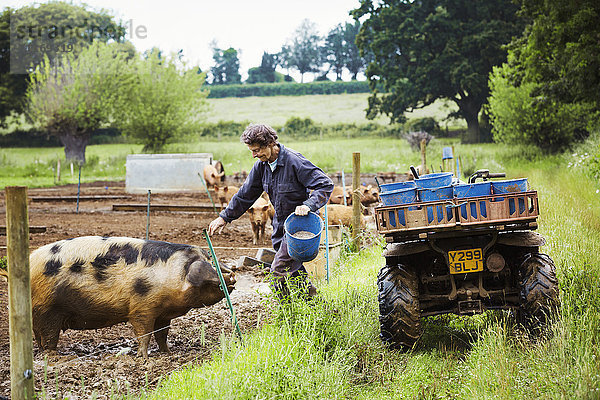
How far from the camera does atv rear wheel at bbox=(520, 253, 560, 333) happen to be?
17.5 ft

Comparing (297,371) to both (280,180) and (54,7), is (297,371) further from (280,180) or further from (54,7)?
(54,7)

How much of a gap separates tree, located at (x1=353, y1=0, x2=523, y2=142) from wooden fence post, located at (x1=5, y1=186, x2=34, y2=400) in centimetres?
4186

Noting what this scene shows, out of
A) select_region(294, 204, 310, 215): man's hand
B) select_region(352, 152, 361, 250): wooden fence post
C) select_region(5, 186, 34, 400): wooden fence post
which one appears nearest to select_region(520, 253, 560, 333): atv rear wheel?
select_region(294, 204, 310, 215): man's hand

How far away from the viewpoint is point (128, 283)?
5.87m

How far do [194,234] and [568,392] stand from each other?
994 cm

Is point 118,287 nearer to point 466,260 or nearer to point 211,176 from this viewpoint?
point 466,260

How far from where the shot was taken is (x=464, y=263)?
5.48 meters

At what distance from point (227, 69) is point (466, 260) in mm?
102442

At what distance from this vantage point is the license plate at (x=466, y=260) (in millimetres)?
5465

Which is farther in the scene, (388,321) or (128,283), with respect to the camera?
(128,283)

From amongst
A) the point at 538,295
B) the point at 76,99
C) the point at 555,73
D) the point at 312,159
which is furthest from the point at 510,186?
the point at 76,99

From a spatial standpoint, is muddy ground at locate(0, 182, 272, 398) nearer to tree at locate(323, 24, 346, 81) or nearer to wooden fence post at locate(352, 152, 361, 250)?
wooden fence post at locate(352, 152, 361, 250)

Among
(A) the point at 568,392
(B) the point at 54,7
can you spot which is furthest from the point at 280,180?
(B) the point at 54,7

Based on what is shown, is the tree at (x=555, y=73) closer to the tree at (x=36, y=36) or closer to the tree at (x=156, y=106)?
the tree at (x=156, y=106)
